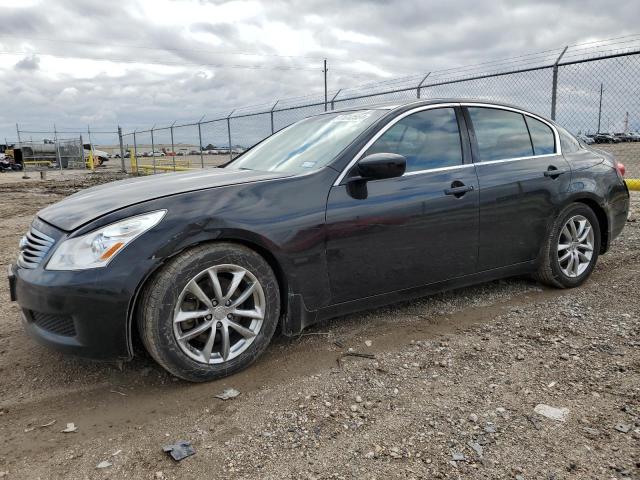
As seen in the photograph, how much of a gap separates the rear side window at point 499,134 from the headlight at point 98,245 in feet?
8.17

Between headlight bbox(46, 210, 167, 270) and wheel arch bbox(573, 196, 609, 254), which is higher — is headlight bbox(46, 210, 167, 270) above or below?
above

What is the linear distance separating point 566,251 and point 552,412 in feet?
7.23

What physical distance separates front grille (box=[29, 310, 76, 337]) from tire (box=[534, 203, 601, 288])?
3.48 metres

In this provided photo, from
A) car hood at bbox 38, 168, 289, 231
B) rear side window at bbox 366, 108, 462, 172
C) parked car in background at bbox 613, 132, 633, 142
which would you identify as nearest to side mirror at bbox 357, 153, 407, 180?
rear side window at bbox 366, 108, 462, 172

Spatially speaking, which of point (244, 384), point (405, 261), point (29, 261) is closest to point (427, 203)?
point (405, 261)

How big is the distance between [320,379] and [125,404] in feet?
3.42

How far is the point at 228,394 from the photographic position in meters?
2.68

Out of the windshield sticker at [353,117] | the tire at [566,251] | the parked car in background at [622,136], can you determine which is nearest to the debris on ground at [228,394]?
the windshield sticker at [353,117]

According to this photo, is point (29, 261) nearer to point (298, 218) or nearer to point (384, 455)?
point (298, 218)

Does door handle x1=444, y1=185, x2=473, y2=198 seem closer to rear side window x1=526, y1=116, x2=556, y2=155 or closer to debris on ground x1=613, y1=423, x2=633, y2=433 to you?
rear side window x1=526, y1=116, x2=556, y2=155

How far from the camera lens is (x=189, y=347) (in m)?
2.69

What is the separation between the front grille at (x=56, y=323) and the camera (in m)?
2.54

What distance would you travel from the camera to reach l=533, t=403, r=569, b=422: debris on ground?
7.80 feet

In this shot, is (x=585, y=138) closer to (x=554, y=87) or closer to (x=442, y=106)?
(x=554, y=87)
